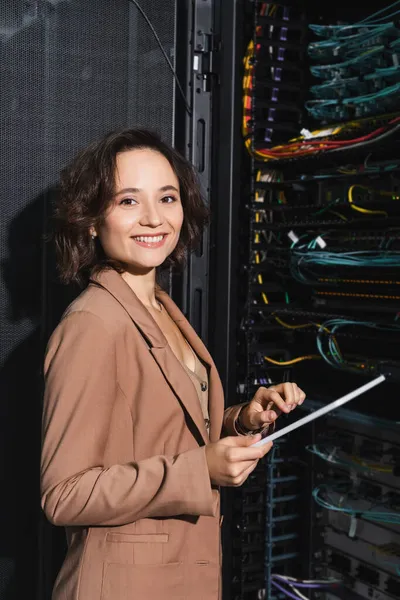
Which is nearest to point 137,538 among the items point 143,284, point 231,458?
point 231,458

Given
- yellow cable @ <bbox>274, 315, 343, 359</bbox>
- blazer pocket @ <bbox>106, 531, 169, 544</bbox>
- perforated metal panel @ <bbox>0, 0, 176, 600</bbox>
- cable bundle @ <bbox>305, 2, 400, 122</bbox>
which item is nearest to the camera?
blazer pocket @ <bbox>106, 531, 169, 544</bbox>

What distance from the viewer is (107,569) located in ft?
4.41

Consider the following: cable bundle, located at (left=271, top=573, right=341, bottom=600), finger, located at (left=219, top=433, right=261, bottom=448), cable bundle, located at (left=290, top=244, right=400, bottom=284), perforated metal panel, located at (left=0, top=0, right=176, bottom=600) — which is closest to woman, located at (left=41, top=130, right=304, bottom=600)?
finger, located at (left=219, top=433, right=261, bottom=448)

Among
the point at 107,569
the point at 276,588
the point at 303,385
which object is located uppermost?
the point at 303,385

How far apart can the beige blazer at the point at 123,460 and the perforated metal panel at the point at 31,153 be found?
43 centimetres

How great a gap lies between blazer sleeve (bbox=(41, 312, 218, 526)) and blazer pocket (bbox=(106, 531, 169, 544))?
81mm

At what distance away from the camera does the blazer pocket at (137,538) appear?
1353mm

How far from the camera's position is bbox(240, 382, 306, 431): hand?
144 cm

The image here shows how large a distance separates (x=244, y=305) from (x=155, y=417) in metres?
0.70

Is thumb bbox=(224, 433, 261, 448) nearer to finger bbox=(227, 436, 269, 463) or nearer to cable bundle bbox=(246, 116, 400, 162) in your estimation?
finger bbox=(227, 436, 269, 463)

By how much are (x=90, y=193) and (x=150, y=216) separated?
130 mm

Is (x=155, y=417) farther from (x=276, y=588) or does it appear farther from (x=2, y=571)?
(x=276, y=588)

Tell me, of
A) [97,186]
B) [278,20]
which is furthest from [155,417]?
[278,20]

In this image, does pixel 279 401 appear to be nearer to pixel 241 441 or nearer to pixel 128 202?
pixel 241 441
